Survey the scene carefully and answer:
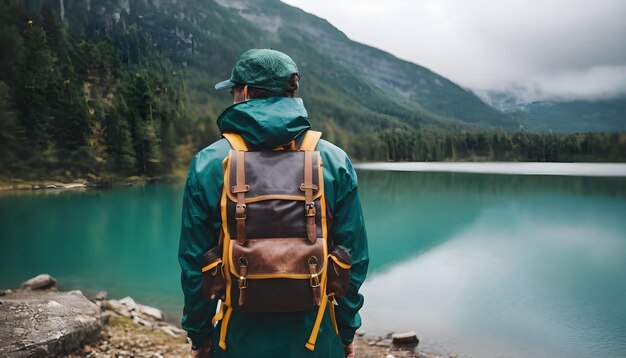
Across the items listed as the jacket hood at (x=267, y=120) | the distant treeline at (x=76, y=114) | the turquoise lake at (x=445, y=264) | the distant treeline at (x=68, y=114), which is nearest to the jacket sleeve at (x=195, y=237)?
the jacket hood at (x=267, y=120)

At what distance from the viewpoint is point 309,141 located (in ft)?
5.86

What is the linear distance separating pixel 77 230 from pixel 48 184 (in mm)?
21577

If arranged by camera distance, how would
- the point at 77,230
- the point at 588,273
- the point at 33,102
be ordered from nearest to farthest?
the point at 588,273 < the point at 77,230 < the point at 33,102

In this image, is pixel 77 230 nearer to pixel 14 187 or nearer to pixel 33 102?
pixel 14 187

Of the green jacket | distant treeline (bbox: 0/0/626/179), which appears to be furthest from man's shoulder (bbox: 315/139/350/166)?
distant treeline (bbox: 0/0/626/179)

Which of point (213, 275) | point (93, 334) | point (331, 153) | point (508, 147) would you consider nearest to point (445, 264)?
point (93, 334)

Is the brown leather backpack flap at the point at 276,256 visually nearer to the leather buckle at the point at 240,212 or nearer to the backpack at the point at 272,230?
the backpack at the point at 272,230

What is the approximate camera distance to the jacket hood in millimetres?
1663

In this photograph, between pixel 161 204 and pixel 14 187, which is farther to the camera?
pixel 14 187

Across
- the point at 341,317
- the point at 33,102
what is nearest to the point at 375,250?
the point at 341,317

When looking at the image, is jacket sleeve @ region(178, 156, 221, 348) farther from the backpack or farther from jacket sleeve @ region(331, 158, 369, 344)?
jacket sleeve @ region(331, 158, 369, 344)

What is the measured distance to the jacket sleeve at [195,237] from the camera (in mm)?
1747

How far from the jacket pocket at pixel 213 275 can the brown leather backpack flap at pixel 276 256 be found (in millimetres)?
78

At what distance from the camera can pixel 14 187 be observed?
3344 centimetres
